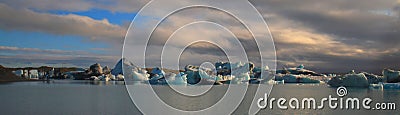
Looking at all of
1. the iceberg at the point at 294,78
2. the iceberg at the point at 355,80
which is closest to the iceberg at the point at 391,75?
the iceberg at the point at 355,80

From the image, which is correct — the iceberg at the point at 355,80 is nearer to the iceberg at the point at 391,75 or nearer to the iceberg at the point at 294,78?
the iceberg at the point at 391,75

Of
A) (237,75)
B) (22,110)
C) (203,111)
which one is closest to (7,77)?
(237,75)

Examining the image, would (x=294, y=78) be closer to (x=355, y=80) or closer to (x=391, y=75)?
Result: (x=355, y=80)

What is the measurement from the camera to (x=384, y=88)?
5525cm

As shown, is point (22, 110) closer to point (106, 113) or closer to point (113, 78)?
point (106, 113)

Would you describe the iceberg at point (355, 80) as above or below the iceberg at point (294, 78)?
above

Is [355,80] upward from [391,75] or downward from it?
downward

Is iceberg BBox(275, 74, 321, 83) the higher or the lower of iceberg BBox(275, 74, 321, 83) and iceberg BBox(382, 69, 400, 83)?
the lower

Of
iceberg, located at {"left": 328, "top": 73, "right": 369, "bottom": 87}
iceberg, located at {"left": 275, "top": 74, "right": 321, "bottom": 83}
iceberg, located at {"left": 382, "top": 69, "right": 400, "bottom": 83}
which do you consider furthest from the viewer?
iceberg, located at {"left": 275, "top": 74, "right": 321, "bottom": 83}

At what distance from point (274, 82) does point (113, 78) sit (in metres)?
46.4

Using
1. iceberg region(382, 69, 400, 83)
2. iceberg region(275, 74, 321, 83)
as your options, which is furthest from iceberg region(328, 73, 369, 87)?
iceberg region(275, 74, 321, 83)

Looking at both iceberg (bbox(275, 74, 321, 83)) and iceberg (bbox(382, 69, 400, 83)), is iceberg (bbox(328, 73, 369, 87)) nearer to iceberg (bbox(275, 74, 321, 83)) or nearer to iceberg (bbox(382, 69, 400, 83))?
iceberg (bbox(382, 69, 400, 83))

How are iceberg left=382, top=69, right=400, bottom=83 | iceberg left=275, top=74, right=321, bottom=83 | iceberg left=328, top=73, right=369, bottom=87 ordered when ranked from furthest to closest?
1. iceberg left=275, top=74, right=321, bottom=83
2. iceberg left=328, top=73, right=369, bottom=87
3. iceberg left=382, top=69, right=400, bottom=83

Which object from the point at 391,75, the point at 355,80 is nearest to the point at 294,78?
the point at 355,80
